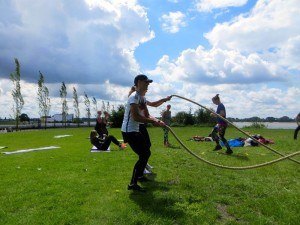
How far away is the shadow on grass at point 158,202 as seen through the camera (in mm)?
6547

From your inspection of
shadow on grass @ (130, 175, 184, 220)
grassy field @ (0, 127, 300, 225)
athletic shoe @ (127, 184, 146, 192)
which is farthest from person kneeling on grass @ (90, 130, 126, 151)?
athletic shoe @ (127, 184, 146, 192)

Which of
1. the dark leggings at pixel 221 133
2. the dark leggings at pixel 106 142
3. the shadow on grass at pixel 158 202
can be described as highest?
the dark leggings at pixel 221 133

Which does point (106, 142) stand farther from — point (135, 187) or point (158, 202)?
point (158, 202)

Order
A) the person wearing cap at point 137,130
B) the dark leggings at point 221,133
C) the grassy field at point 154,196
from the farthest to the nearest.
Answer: the dark leggings at point 221,133 → the person wearing cap at point 137,130 → the grassy field at point 154,196

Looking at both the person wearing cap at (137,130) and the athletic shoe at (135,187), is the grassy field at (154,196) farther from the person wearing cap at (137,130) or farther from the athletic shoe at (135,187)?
the person wearing cap at (137,130)

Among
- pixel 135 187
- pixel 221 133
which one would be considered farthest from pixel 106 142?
pixel 135 187

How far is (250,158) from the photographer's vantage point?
13.6 metres

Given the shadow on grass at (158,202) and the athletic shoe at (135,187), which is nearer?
the shadow on grass at (158,202)

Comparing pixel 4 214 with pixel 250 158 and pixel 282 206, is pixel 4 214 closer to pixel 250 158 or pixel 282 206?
pixel 282 206

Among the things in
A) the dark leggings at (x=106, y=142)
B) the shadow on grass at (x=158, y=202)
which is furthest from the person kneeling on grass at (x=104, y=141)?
the shadow on grass at (x=158, y=202)

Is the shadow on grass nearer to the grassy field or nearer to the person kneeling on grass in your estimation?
the grassy field

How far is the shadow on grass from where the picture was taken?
655 centimetres

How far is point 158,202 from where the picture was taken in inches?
283

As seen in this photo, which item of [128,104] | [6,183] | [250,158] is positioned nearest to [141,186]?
[128,104]
